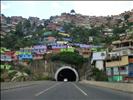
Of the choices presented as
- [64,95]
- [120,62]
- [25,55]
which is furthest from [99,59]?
[64,95]

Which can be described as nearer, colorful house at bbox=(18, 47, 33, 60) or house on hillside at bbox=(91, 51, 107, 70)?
house on hillside at bbox=(91, 51, 107, 70)

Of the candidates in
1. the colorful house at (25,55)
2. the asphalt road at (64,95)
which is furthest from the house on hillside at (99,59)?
the asphalt road at (64,95)

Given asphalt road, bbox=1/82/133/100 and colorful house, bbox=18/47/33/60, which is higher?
colorful house, bbox=18/47/33/60

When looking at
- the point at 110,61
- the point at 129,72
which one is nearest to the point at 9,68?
the point at 110,61

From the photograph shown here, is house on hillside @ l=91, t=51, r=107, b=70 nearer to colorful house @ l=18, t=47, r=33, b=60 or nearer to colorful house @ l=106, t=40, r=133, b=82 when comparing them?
colorful house @ l=106, t=40, r=133, b=82

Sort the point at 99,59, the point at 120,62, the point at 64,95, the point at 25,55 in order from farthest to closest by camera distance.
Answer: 1. the point at 25,55
2. the point at 99,59
3. the point at 120,62
4. the point at 64,95

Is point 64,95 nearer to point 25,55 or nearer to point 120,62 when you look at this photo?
point 120,62

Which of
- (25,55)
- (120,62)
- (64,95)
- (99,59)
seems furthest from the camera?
(25,55)

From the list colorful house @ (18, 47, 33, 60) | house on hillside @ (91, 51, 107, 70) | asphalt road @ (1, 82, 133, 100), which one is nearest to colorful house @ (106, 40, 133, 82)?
house on hillside @ (91, 51, 107, 70)

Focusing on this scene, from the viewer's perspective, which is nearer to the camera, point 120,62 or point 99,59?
point 120,62

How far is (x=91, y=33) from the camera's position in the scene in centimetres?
16525

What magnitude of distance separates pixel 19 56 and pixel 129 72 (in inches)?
2200

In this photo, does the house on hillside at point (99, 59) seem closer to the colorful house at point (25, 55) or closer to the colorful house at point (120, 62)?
the colorful house at point (120, 62)

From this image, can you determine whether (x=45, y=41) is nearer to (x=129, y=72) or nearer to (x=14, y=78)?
(x=14, y=78)
